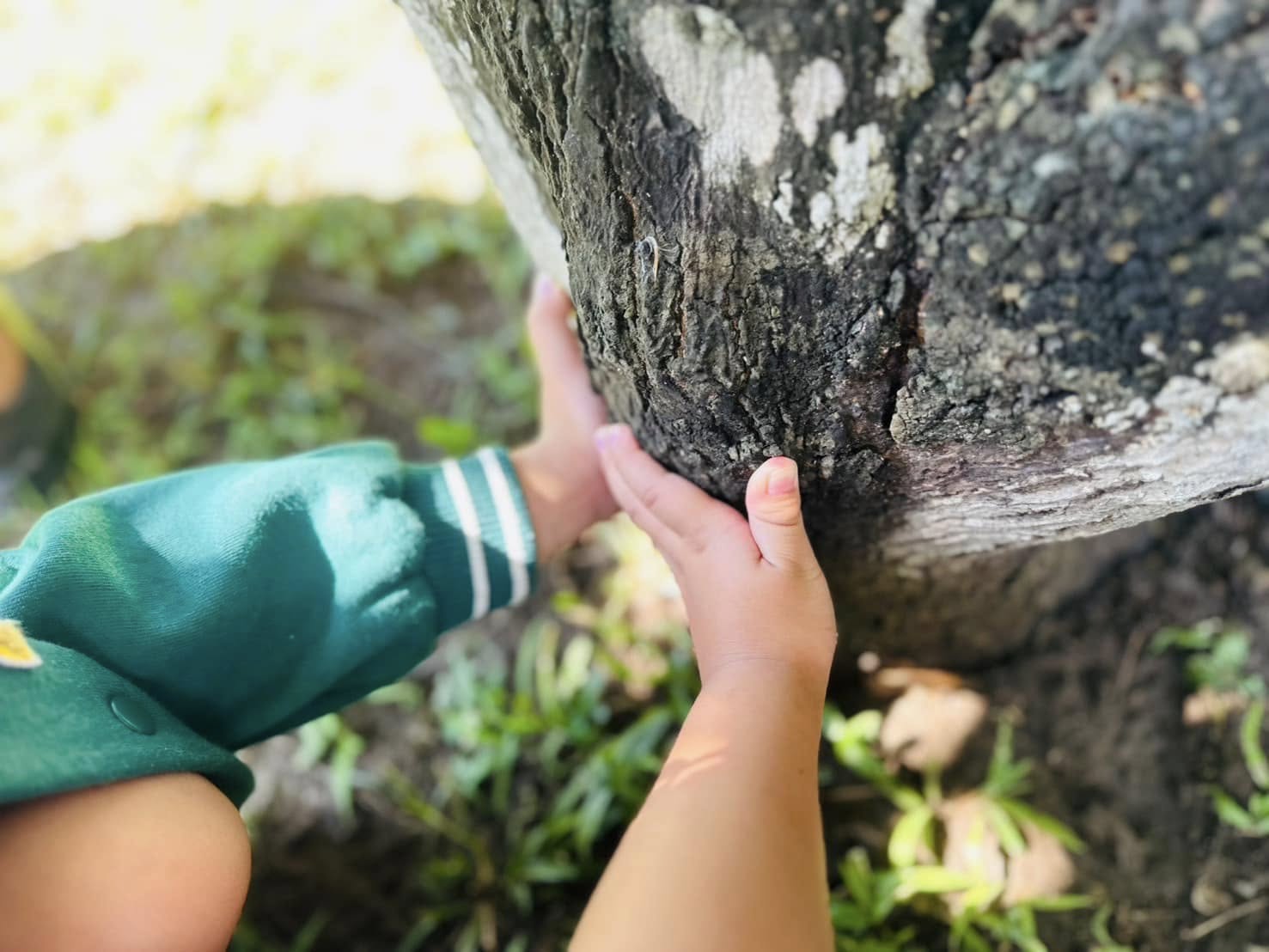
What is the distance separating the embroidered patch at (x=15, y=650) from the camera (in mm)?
1048

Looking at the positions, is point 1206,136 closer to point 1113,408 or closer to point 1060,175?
point 1060,175

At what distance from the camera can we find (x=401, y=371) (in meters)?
2.69

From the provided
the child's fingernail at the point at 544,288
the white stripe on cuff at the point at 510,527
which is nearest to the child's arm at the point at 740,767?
the white stripe on cuff at the point at 510,527

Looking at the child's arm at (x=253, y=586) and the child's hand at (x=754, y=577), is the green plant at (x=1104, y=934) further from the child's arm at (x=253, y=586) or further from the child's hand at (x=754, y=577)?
the child's arm at (x=253, y=586)

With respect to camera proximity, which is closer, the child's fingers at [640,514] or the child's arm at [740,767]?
the child's arm at [740,767]

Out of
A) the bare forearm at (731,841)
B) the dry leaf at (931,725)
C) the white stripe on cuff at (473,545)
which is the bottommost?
the dry leaf at (931,725)

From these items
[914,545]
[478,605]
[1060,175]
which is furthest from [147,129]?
[1060,175]

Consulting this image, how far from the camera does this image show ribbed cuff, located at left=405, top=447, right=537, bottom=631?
4.91 ft

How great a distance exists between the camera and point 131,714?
115cm

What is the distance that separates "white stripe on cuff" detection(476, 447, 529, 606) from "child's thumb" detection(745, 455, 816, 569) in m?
0.46

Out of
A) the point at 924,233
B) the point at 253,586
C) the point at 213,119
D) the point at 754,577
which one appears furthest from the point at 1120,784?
the point at 213,119

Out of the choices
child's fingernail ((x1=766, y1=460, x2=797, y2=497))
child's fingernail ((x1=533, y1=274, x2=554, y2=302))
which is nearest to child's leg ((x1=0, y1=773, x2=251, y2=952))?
child's fingernail ((x1=766, y1=460, x2=797, y2=497))

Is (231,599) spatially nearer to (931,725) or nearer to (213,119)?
(931,725)

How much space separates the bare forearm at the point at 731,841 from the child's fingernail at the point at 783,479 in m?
0.23
